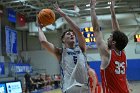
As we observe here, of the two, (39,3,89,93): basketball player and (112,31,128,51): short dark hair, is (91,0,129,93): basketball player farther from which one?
(39,3,89,93): basketball player

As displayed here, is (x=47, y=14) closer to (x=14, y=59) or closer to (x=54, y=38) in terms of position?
(x=14, y=59)

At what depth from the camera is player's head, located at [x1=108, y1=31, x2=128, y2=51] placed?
341 cm

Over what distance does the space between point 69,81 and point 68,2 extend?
15555mm

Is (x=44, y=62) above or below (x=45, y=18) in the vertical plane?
below

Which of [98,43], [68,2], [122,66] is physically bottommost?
[122,66]

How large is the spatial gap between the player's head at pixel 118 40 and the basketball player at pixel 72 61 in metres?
0.34

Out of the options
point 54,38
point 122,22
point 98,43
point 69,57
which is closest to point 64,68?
point 69,57

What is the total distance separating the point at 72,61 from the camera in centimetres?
336

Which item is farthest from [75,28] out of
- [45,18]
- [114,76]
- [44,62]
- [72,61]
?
[44,62]

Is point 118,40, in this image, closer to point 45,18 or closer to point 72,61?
point 72,61

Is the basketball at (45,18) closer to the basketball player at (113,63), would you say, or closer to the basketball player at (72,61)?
the basketball player at (72,61)

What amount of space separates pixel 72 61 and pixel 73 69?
98 millimetres

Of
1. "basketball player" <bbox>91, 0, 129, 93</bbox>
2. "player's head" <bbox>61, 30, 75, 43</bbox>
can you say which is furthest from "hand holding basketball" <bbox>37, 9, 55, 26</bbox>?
"basketball player" <bbox>91, 0, 129, 93</bbox>

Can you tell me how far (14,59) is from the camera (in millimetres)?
22000
